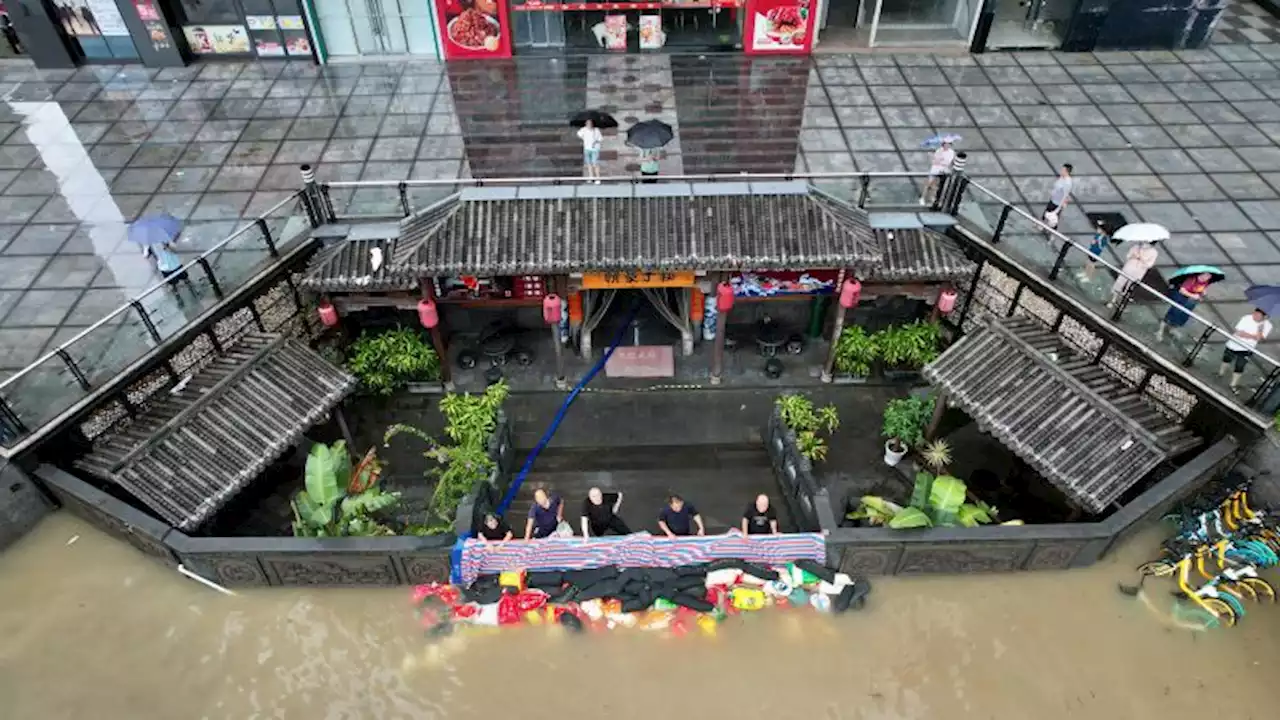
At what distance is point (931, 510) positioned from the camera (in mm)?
13453

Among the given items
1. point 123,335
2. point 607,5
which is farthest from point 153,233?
point 607,5

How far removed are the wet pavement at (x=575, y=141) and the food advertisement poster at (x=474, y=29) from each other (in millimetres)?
477

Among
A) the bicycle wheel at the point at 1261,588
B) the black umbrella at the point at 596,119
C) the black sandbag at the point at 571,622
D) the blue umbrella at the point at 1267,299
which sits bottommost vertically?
the black sandbag at the point at 571,622

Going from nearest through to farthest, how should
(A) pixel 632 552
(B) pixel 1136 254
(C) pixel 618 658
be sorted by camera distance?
1. (C) pixel 618 658
2. (A) pixel 632 552
3. (B) pixel 1136 254

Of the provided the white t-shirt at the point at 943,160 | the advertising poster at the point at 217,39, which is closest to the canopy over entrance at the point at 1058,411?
the white t-shirt at the point at 943,160

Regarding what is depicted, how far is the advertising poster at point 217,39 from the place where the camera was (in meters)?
21.7

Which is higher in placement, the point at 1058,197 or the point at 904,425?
the point at 1058,197

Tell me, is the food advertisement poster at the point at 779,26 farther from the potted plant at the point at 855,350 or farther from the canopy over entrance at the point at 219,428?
the canopy over entrance at the point at 219,428

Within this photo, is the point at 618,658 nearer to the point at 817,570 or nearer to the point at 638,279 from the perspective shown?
the point at 817,570

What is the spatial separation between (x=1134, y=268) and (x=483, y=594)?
41.0 feet

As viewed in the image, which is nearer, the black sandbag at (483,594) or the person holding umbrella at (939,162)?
the black sandbag at (483,594)

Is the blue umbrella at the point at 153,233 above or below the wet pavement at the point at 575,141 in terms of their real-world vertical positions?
above

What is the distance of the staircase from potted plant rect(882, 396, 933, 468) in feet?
7.79

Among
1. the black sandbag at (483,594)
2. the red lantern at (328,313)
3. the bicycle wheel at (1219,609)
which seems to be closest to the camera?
the bicycle wheel at (1219,609)
